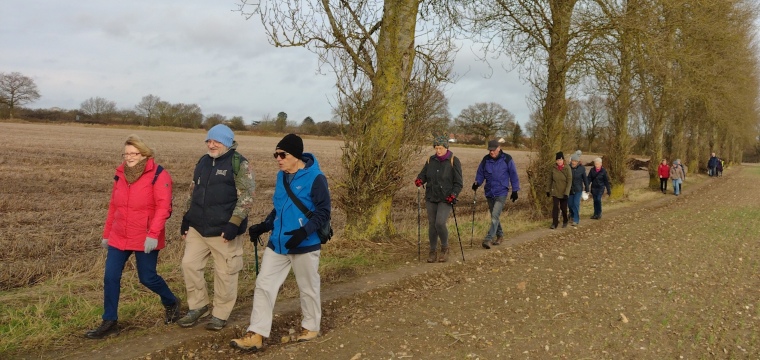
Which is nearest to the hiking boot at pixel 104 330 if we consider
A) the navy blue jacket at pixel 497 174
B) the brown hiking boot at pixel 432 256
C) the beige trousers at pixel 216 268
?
the beige trousers at pixel 216 268

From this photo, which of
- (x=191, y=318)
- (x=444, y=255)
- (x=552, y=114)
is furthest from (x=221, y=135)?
(x=552, y=114)

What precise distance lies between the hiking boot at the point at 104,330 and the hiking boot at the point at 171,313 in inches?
18.8

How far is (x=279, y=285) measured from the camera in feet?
16.9

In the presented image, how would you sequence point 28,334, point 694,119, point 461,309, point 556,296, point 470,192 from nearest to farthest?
point 28,334
point 461,309
point 556,296
point 470,192
point 694,119

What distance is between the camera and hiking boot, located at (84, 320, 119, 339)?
498 cm

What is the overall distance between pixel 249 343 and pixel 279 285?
596 mm

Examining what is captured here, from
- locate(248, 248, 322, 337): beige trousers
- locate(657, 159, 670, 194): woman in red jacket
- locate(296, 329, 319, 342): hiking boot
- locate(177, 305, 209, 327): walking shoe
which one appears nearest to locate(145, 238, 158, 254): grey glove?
locate(177, 305, 209, 327): walking shoe

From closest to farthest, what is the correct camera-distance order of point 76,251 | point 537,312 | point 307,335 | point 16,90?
point 307,335, point 537,312, point 76,251, point 16,90

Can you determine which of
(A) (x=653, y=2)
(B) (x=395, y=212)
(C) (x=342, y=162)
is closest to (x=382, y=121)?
(C) (x=342, y=162)

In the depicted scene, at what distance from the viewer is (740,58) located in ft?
86.5

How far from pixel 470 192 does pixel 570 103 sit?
29.1 feet

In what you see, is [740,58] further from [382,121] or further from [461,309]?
[461,309]

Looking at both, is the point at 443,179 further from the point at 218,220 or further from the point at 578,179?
the point at 578,179

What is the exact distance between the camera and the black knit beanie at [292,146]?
498 centimetres
